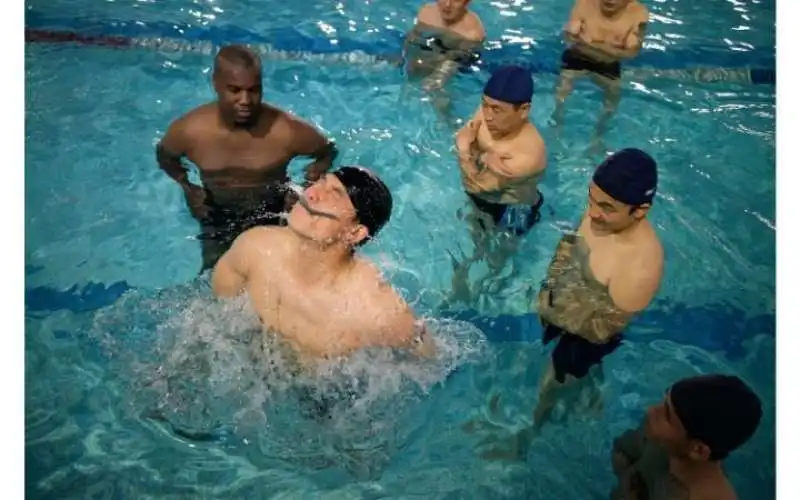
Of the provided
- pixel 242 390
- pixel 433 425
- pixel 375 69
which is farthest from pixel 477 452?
pixel 375 69

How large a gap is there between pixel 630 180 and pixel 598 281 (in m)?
0.27

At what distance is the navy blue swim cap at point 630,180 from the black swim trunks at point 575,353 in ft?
1.31

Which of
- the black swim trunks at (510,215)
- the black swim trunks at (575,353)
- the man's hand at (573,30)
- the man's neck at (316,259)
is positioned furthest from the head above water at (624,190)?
the man's hand at (573,30)

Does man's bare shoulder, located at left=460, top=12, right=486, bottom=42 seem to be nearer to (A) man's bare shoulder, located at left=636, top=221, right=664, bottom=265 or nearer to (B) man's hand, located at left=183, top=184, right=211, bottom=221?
(B) man's hand, located at left=183, top=184, right=211, bottom=221

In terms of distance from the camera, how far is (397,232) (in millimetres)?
2447

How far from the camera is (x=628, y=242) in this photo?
6.38ft

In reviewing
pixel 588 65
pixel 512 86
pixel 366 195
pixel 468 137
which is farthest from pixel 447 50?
pixel 366 195

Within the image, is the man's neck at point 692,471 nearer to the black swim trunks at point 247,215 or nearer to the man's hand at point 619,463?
the man's hand at point 619,463

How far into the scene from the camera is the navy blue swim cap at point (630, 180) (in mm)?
1918

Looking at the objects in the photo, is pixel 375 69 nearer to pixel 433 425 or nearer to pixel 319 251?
pixel 319 251

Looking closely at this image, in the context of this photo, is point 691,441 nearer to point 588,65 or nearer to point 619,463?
point 619,463

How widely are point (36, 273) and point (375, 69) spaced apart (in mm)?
1475

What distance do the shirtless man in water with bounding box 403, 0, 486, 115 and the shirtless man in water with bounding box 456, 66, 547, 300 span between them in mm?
513

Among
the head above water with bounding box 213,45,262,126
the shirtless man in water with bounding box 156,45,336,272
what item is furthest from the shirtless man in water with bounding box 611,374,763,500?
the head above water with bounding box 213,45,262,126
